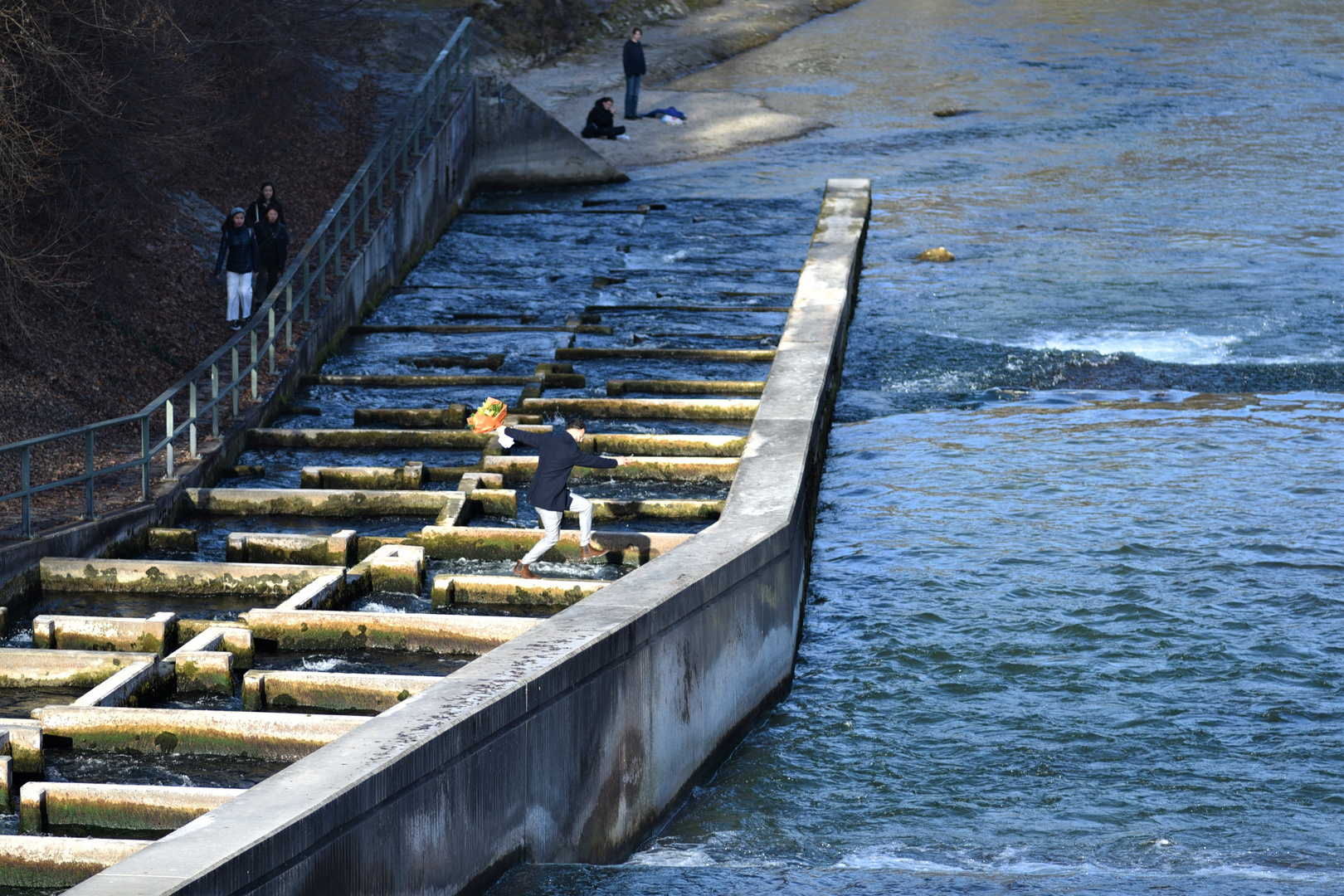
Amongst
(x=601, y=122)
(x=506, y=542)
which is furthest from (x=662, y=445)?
(x=601, y=122)

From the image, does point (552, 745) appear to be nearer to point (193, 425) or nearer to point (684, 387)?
point (193, 425)

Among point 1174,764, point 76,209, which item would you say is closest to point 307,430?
point 76,209

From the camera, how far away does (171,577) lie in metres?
12.5

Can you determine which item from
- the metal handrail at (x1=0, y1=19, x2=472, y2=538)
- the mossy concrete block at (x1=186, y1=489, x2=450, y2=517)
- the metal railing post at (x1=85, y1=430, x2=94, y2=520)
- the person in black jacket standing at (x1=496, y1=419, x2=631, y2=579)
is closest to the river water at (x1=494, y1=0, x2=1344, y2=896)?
the person in black jacket standing at (x1=496, y1=419, x2=631, y2=579)

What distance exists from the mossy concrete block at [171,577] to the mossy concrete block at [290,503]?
80.6 inches

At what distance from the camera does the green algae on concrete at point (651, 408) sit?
1694 centimetres

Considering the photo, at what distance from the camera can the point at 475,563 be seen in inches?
523

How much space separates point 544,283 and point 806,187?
8.40m

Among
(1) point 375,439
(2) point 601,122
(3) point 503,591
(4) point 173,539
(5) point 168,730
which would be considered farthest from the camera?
(2) point 601,122

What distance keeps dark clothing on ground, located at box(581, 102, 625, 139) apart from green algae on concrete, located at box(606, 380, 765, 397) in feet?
50.5

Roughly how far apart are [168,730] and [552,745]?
2.50 metres

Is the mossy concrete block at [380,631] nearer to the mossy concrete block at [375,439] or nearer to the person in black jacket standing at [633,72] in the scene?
the mossy concrete block at [375,439]

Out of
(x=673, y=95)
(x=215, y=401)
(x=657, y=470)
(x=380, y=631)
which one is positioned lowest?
(x=380, y=631)

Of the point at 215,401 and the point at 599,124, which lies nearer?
the point at 215,401
